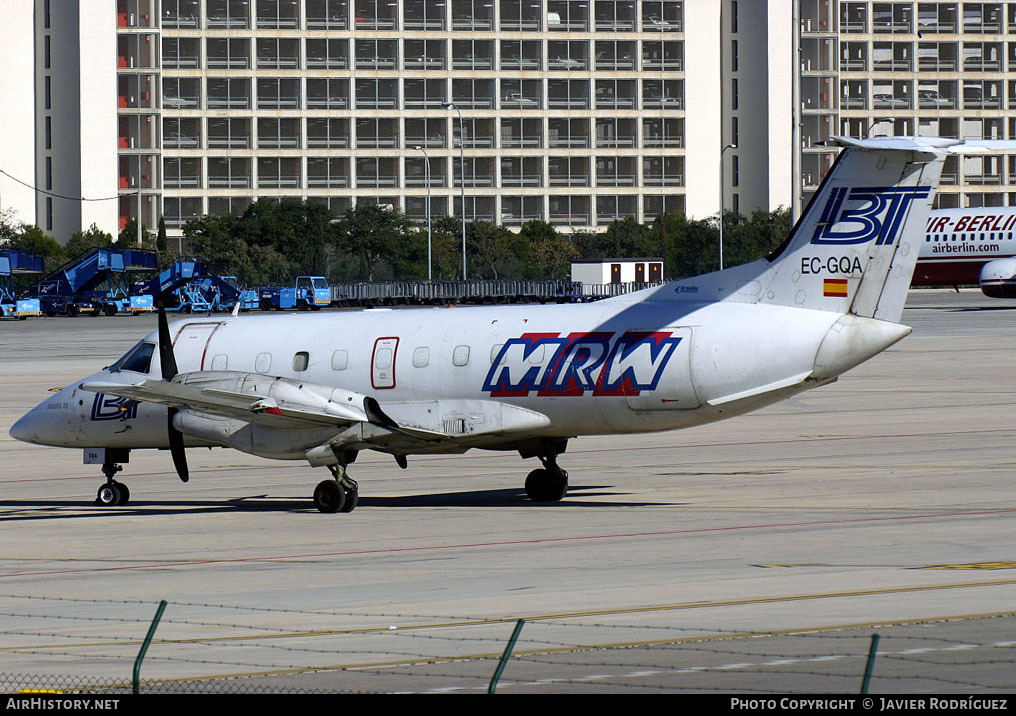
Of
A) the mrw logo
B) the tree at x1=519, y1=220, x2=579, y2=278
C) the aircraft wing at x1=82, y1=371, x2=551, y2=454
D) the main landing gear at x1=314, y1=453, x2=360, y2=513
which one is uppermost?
the tree at x1=519, y1=220, x2=579, y2=278

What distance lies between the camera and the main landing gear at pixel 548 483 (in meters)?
26.9

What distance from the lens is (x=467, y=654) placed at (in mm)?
14164

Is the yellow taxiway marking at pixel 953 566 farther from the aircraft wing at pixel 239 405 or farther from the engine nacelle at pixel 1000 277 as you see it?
the engine nacelle at pixel 1000 277

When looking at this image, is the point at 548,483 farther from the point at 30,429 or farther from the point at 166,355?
the point at 30,429

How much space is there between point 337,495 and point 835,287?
855cm

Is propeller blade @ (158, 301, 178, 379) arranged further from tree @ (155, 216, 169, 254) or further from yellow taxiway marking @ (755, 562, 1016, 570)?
tree @ (155, 216, 169, 254)

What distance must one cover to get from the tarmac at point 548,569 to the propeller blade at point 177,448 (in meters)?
0.74

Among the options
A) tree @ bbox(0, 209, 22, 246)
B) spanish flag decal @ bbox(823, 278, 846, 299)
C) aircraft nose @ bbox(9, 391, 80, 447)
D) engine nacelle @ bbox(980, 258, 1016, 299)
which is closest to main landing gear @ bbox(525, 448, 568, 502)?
spanish flag decal @ bbox(823, 278, 846, 299)

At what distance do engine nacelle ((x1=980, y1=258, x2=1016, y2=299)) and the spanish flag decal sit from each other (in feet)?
227

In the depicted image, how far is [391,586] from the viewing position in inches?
731

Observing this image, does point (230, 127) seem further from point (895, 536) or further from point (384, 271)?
point (895, 536)

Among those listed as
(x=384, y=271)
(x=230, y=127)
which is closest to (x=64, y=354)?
(x=384, y=271)

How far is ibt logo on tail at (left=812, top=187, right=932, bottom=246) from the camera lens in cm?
2475

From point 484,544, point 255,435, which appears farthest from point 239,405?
point 484,544
